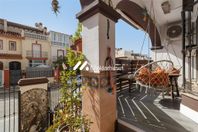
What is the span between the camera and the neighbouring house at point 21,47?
16.9 meters

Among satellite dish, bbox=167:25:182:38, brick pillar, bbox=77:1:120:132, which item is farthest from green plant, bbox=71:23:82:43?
satellite dish, bbox=167:25:182:38

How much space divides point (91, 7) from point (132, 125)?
1684 mm

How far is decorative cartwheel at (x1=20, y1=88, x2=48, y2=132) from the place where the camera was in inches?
114

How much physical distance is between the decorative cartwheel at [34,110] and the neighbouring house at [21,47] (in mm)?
12523

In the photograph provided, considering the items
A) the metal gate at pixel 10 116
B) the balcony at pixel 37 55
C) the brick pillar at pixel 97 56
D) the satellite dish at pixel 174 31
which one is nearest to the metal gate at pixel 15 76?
the balcony at pixel 37 55

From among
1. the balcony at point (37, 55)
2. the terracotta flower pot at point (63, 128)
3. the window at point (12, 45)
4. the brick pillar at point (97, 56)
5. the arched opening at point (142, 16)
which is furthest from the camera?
the balcony at point (37, 55)

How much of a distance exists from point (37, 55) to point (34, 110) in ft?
61.7

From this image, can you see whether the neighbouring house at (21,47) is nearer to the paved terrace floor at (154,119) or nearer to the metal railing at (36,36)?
the metal railing at (36,36)

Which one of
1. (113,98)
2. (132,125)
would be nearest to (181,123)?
(132,125)

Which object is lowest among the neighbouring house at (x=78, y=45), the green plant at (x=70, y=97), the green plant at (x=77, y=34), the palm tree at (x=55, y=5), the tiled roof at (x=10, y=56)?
the green plant at (x=70, y=97)

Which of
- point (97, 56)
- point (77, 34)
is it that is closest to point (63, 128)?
point (97, 56)

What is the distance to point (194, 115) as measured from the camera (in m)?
2.38

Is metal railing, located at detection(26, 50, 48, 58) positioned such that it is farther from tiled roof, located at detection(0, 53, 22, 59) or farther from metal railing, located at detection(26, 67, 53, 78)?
metal railing, located at detection(26, 67, 53, 78)

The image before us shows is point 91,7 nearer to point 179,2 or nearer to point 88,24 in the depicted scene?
point 88,24
